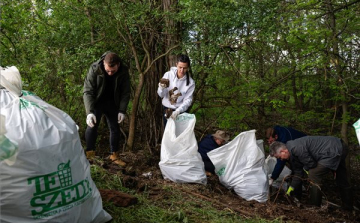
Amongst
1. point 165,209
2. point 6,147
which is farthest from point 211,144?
point 6,147

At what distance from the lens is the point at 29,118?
1.70 meters

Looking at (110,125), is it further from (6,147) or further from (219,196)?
(6,147)

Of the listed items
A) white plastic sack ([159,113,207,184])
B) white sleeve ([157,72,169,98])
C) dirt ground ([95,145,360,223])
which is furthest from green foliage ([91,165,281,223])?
white sleeve ([157,72,169,98])

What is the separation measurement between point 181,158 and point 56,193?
6.26 ft

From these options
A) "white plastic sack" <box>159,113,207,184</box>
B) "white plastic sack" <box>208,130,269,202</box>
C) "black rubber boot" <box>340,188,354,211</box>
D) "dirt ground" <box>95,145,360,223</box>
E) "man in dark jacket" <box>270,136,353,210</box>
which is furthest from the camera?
"black rubber boot" <box>340,188,354,211</box>

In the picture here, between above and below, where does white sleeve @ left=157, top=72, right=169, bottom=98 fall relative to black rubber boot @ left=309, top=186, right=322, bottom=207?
above

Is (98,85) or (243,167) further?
(243,167)

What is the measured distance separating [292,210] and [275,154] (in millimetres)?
698

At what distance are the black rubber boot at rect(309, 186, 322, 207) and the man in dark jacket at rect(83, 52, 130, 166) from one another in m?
2.34

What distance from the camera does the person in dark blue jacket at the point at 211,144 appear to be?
4.05 metres

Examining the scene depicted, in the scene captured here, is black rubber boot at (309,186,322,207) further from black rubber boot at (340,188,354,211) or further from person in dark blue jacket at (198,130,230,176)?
person in dark blue jacket at (198,130,230,176)

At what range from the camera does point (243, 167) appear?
3.68 metres

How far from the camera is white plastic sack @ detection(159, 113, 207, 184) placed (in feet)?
11.2

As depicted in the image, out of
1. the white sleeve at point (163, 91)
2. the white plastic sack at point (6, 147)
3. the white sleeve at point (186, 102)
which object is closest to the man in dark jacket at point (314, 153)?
the white sleeve at point (186, 102)
